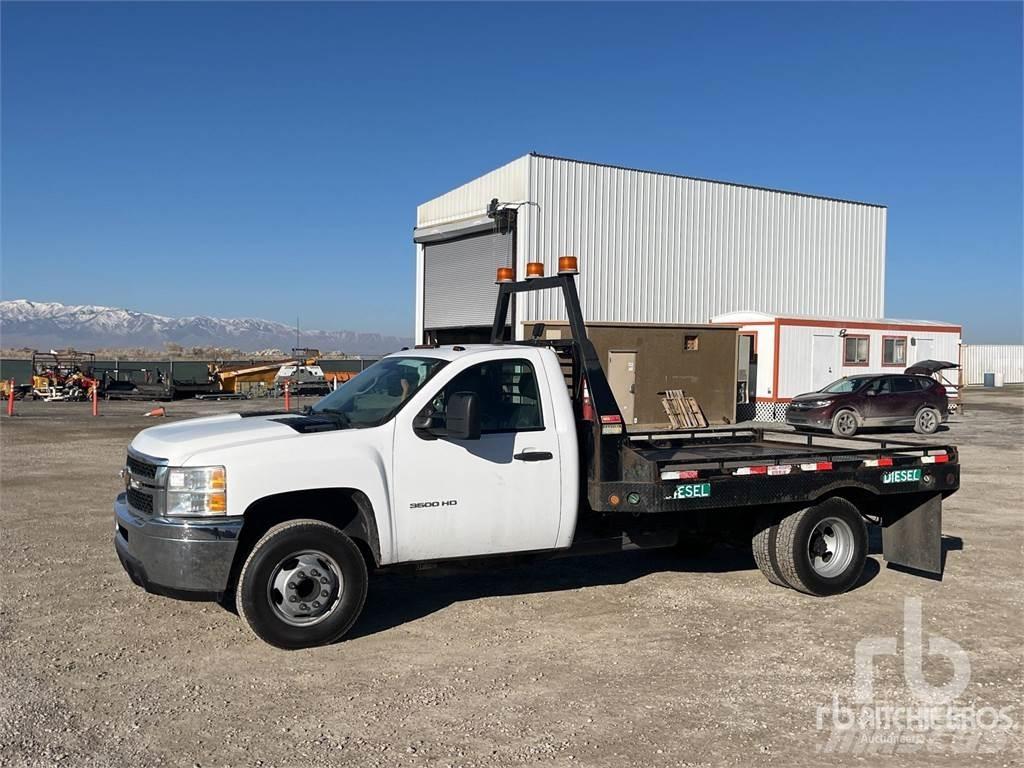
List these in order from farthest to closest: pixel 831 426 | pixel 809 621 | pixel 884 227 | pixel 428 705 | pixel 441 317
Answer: pixel 884 227, pixel 441 317, pixel 831 426, pixel 809 621, pixel 428 705

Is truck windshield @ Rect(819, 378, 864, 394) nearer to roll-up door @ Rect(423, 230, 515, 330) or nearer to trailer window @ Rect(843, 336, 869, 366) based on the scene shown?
trailer window @ Rect(843, 336, 869, 366)

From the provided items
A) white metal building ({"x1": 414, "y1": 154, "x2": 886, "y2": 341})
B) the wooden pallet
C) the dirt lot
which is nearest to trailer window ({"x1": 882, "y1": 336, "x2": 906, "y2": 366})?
white metal building ({"x1": 414, "y1": 154, "x2": 886, "y2": 341})

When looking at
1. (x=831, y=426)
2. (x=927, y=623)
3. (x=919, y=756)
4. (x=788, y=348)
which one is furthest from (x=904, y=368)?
(x=919, y=756)

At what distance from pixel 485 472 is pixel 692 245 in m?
25.0

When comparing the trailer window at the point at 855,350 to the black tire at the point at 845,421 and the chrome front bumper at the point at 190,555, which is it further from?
the chrome front bumper at the point at 190,555

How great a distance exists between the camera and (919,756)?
15.1ft

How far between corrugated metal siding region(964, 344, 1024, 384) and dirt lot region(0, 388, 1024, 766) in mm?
50502

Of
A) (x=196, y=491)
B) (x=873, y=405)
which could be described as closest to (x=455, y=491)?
(x=196, y=491)

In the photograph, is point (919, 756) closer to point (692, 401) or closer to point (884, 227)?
point (692, 401)

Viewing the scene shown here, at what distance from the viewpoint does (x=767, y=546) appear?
7.64m

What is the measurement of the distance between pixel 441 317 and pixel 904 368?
14268 mm

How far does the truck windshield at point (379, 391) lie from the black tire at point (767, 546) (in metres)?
2.95

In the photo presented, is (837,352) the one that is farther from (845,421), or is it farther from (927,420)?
(845,421)

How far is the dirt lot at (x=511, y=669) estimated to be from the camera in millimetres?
4648
